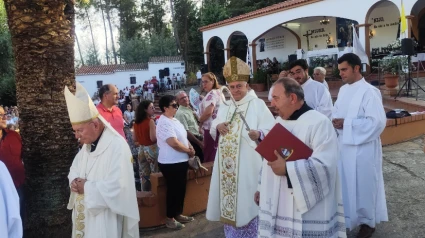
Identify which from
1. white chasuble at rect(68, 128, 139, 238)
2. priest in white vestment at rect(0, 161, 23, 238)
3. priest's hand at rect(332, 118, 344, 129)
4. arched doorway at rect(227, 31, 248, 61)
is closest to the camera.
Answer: priest in white vestment at rect(0, 161, 23, 238)

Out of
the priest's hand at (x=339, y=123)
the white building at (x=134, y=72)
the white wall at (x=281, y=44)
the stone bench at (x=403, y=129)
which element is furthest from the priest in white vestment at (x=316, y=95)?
the white building at (x=134, y=72)

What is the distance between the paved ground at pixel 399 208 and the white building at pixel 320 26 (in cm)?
1043

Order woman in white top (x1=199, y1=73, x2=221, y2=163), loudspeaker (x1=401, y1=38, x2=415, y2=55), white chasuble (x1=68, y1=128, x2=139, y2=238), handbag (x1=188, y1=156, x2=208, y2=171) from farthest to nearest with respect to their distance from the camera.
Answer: loudspeaker (x1=401, y1=38, x2=415, y2=55), woman in white top (x1=199, y1=73, x2=221, y2=163), handbag (x1=188, y1=156, x2=208, y2=171), white chasuble (x1=68, y1=128, x2=139, y2=238)

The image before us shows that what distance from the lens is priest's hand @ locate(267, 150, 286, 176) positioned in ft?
9.33

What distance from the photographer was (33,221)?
438 cm

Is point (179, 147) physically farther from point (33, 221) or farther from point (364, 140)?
point (364, 140)

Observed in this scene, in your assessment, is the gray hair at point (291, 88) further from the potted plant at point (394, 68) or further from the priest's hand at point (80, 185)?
the potted plant at point (394, 68)

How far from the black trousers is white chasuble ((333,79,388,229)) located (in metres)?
1.93

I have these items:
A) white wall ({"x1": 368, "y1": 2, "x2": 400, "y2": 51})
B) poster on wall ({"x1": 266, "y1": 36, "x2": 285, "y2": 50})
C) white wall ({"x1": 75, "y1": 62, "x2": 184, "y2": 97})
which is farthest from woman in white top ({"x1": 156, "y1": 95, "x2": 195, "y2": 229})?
white wall ({"x1": 75, "y1": 62, "x2": 184, "y2": 97})

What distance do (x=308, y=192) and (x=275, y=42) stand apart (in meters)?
25.3

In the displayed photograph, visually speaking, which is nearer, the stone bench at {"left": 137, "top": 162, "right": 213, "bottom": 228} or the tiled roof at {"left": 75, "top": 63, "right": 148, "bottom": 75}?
the stone bench at {"left": 137, "top": 162, "right": 213, "bottom": 228}

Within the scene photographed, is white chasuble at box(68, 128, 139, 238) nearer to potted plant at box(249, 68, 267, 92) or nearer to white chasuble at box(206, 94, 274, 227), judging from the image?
white chasuble at box(206, 94, 274, 227)

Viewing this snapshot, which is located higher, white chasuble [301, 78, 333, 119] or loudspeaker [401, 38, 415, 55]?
loudspeaker [401, 38, 415, 55]

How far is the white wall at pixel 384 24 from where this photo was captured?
20578mm
